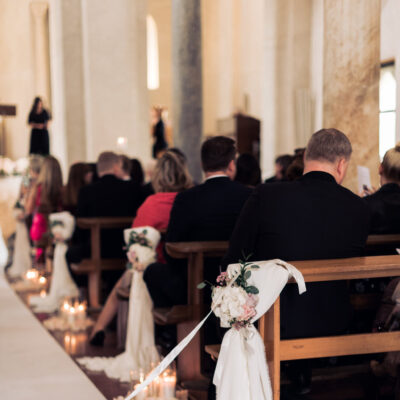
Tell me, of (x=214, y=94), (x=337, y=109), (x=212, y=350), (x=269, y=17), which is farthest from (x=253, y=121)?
(x=212, y=350)

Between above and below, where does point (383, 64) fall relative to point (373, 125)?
above

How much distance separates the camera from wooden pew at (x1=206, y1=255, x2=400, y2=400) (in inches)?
117

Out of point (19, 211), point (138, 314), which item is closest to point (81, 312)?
point (138, 314)

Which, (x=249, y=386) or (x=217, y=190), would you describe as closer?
A: (x=249, y=386)

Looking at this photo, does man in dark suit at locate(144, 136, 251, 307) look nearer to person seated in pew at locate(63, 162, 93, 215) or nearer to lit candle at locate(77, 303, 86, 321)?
lit candle at locate(77, 303, 86, 321)

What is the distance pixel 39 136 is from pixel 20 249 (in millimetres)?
5461

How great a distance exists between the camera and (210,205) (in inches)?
165

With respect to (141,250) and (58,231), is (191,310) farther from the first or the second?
(58,231)

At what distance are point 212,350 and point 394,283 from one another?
111 centimetres

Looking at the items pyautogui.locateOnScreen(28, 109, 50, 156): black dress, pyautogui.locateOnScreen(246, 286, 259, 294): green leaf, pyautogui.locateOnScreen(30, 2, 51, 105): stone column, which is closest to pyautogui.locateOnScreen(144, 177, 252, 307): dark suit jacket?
pyautogui.locateOnScreen(246, 286, 259, 294): green leaf

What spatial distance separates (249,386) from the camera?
2906 mm

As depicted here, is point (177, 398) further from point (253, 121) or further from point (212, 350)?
point (253, 121)

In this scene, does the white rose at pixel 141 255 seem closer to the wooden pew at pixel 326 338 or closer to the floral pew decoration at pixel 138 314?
the floral pew decoration at pixel 138 314

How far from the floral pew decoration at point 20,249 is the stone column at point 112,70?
7.38 feet
